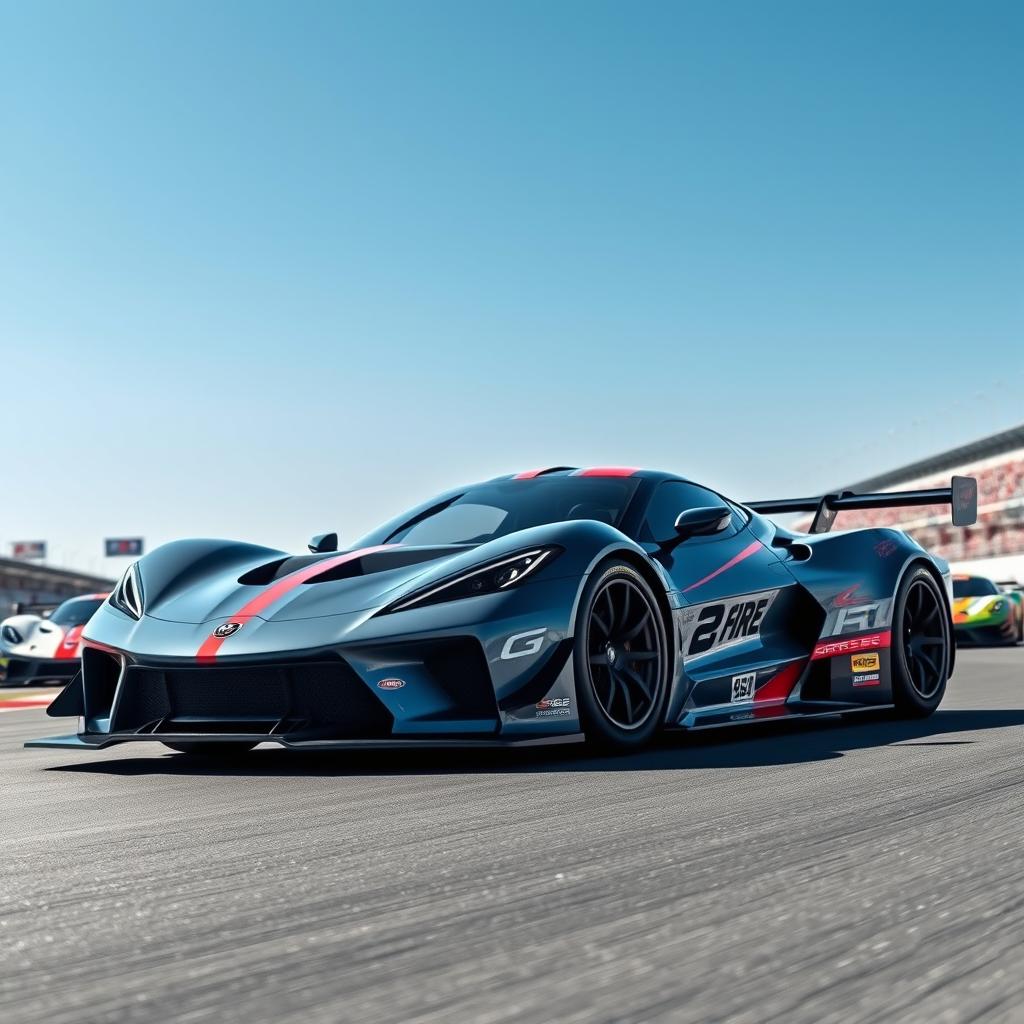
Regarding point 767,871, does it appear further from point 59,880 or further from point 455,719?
point 455,719

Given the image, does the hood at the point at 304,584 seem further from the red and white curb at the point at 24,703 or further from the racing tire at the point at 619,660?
the red and white curb at the point at 24,703

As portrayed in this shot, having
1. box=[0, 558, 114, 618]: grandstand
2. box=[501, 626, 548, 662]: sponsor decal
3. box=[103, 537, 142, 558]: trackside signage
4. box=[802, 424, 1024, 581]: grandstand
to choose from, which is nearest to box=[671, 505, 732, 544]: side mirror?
box=[501, 626, 548, 662]: sponsor decal

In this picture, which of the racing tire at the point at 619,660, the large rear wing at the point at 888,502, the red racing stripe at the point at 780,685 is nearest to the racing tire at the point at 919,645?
the large rear wing at the point at 888,502

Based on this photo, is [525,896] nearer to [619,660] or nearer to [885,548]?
[619,660]

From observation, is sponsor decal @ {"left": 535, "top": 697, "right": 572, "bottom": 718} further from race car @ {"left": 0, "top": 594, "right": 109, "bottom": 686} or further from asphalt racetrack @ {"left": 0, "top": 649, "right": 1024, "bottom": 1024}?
race car @ {"left": 0, "top": 594, "right": 109, "bottom": 686}

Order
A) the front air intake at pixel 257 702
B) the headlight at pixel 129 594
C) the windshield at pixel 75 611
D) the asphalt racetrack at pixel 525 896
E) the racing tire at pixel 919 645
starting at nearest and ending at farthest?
1. the asphalt racetrack at pixel 525 896
2. the front air intake at pixel 257 702
3. the headlight at pixel 129 594
4. the racing tire at pixel 919 645
5. the windshield at pixel 75 611

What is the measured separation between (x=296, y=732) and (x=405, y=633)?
1.56 ft

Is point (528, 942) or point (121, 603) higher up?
point (121, 603)

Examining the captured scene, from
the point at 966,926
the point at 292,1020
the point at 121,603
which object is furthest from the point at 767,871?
the point at 121,603

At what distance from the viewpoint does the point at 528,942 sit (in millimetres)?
2027

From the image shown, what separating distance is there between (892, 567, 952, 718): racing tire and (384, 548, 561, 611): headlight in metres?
2.76

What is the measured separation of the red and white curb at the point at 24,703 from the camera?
1052 centimetres

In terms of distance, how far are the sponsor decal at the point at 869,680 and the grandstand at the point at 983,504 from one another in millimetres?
44434

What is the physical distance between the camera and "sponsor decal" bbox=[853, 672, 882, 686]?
6789 mm
